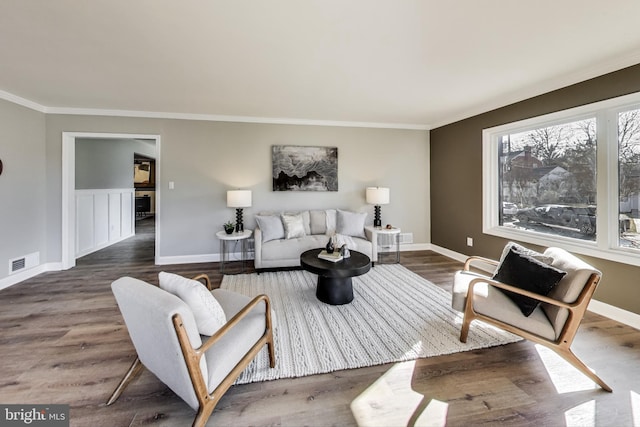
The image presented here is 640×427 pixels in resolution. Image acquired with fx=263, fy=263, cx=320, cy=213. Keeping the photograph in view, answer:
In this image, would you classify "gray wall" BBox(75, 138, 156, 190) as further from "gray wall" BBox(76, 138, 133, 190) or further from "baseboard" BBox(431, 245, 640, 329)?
"baseboard" BBox(431, 245, 640, 329)

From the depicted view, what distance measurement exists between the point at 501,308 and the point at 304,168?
372cm

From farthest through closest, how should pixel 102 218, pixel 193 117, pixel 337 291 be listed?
pixel 102 218, pixel 193 117, pixel 337 291

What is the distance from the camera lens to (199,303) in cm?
150

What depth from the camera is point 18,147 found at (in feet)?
12.2

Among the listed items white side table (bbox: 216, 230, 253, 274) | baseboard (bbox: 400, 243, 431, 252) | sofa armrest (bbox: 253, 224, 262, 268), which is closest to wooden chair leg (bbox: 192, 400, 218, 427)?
sofa armrest (bbox: 253, 224, 262, 268)

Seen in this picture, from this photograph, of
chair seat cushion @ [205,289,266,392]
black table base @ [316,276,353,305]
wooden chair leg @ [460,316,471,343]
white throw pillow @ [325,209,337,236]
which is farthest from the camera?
white throw pillow @ [325,209,337,236]

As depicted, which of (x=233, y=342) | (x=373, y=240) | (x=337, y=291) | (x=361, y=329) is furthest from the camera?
(x=373, y=240)

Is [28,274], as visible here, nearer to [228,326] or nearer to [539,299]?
[228,326]

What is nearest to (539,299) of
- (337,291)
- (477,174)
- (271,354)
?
(337,291)

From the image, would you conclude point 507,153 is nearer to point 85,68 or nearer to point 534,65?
point 534,65

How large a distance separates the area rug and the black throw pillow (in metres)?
0.53

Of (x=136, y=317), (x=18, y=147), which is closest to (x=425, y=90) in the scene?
(x=136, y=317)

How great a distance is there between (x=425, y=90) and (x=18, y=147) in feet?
18.7

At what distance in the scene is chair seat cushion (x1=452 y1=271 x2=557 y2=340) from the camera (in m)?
1.91
